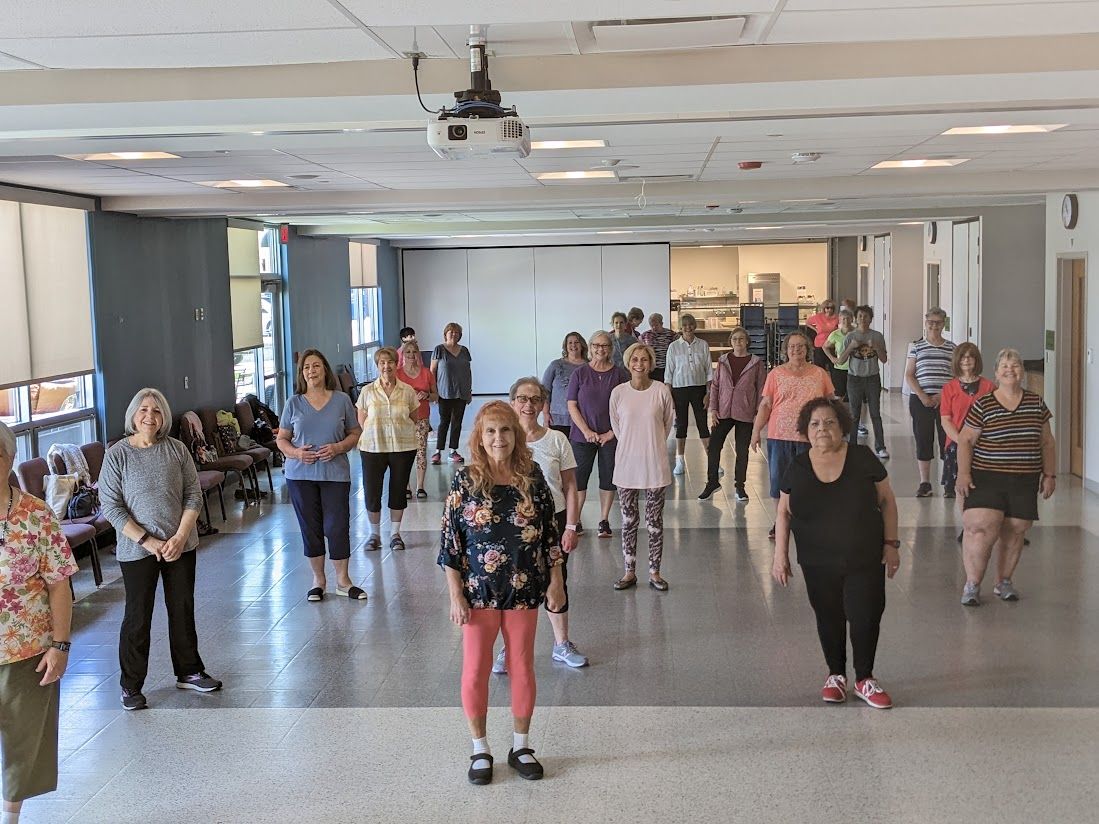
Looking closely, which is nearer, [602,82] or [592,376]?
[602,82]

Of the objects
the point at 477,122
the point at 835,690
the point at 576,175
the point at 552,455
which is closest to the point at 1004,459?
Answer: the point at 835,690

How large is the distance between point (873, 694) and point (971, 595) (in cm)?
188

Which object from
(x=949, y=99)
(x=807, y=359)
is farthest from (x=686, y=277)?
(x=949, y=99)

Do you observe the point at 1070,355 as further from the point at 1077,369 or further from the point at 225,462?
the point at 225,462

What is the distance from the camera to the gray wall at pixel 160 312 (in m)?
10.3

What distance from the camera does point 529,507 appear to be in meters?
4.53

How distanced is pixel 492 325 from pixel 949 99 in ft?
58.3

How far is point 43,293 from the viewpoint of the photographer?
9359 mm

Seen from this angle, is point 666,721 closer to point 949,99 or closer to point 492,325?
point 949,99

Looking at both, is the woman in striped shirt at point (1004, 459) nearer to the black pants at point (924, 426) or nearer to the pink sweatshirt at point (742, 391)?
the pink sweatshirt at point (742, 391)

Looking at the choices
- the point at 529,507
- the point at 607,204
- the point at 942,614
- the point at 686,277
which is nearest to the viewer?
the point at 529,507

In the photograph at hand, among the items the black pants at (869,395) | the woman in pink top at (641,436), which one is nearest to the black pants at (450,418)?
the black pants at (869,395)

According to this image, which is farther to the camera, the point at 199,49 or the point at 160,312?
the point at 160,312

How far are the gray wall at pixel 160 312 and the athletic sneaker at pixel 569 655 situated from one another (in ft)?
18.9
